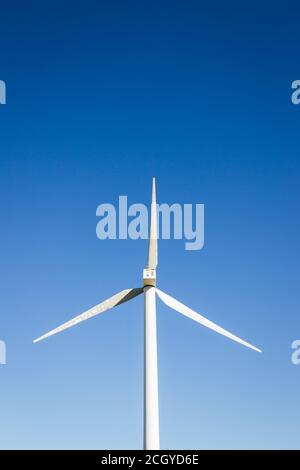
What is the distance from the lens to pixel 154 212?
1879 inches

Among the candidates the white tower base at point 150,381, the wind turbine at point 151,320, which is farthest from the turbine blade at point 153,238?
the white tower base at point 150,381

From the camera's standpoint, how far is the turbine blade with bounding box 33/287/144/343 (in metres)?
46.0

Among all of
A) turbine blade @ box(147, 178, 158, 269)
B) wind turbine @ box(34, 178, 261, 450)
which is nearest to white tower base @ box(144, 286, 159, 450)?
wind turbine @ box(34, 178, 261, 450)

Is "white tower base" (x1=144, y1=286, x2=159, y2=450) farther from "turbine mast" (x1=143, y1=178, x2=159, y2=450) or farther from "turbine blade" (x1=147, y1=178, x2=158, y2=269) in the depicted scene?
"turbine blade" (x1=147, y1=178, x2=158, y2=269)

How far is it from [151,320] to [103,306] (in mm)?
4631

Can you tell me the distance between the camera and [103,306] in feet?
154

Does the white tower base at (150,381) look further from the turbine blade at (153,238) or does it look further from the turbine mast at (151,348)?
the turbine blade at (153,238)

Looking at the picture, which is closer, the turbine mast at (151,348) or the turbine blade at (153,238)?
the turbine mast at (151,348)

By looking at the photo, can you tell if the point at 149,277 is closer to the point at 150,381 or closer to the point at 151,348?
the point at 151,348

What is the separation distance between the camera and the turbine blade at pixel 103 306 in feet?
151

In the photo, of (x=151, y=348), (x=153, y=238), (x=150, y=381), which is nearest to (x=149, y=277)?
(x=153, y=238)

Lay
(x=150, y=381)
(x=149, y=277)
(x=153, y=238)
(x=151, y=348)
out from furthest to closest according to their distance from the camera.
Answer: (x=153, y=238) < (x=149, y=277) < (x=151, y=348) < (x=150, y=381)
